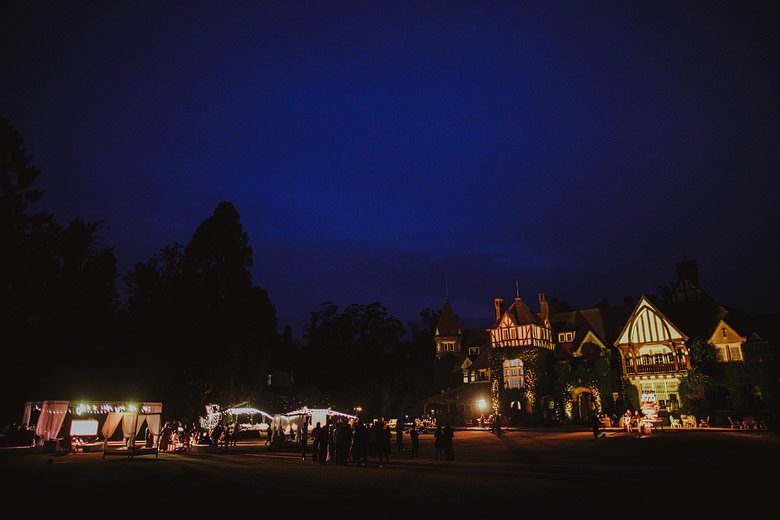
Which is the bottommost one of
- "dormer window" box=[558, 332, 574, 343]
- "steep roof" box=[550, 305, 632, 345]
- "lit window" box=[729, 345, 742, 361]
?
"lit window" box=[729, 345, 742, 361]

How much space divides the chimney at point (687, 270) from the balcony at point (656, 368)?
401 inches

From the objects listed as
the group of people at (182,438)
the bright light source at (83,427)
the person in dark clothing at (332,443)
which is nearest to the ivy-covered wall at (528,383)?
the group of people at (182,438)

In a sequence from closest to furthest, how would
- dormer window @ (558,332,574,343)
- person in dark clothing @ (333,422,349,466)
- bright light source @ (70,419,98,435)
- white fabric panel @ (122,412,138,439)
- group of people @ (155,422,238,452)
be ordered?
person in dark clothing @ (333,422,349,466) < white fabric panel @ (122,412,138,439) < bright light source @ (70,419,98,435) < group of people @ (155,422,238,452) < dormer window @ (558,332,574,343)

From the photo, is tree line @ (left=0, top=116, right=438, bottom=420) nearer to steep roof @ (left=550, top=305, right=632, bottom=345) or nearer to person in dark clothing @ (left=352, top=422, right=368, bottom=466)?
person in dark clothing @ (left=352, top=422, right=368, bottom=466)

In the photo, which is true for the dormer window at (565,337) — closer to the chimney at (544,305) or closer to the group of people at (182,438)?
the chimney at (544,305)

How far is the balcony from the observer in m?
39.0

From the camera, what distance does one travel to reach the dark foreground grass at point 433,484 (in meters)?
10.1

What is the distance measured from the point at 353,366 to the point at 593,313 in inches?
1222

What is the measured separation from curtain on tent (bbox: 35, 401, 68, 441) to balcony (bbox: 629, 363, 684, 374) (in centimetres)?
3851

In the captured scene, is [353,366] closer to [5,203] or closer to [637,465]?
[5,203]

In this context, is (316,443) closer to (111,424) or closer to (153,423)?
(153,423)

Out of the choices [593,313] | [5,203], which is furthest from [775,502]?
[593,313]

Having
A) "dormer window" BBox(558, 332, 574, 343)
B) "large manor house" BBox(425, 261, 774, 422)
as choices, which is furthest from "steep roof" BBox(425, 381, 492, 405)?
"dormer window" BBox(558, 332, 574, 343)

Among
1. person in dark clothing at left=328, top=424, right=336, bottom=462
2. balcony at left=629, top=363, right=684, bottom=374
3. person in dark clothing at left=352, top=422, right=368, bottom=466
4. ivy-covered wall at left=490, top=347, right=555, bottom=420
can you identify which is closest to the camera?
person in dark clothing at left=352, top=422, right=368, bottom=466
